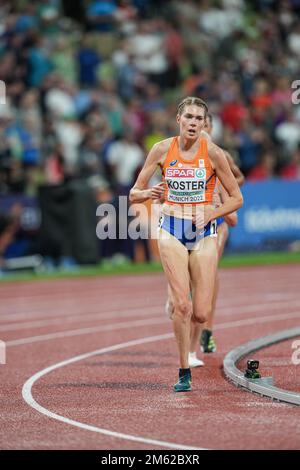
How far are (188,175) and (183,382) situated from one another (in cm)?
159

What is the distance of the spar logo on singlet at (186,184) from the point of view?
9.12 meters

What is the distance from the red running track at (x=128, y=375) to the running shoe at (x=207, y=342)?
0.34ft

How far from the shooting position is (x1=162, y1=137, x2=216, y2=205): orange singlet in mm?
9125

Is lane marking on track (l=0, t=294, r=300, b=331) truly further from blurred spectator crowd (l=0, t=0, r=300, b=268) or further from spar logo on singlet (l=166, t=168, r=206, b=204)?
blurred spectator crowd (l=0, t=0, r=300, b=268)

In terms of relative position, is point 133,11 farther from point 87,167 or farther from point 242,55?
point 87,167

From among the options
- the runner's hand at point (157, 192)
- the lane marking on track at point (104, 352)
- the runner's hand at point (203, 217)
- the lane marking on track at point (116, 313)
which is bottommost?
the lane marking on track at point (116, 313)

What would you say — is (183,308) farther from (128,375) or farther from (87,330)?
(87,330)

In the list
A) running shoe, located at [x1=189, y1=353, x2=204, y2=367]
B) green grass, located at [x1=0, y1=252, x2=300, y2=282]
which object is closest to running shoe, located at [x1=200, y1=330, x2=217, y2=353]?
running shoe, located at [x1=189, y1=353, x2=204, y2=367]

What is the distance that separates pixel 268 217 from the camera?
23.4m

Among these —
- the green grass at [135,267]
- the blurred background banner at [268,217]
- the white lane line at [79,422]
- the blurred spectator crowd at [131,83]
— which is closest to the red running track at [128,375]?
the white lane line at [79,422]

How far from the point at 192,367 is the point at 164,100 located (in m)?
15.3

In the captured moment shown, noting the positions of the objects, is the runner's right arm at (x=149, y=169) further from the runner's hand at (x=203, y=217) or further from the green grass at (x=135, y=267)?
the green grass at (x=135, y=267)

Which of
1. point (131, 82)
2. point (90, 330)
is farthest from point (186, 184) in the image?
point (131, 82)
